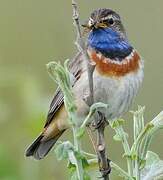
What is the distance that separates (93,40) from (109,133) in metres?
1.49

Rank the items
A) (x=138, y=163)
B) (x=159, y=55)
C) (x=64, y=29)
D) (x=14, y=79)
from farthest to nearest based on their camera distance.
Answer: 1. (x=159, y=55)
2. (x=64, y=29)
3. (x=14, y=79)
4. (x=138, y=163)

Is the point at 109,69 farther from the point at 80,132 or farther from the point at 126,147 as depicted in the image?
the point at 80,132

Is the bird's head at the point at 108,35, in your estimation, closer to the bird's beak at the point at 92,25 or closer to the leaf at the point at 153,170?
the bird's beak at the point at 92,25

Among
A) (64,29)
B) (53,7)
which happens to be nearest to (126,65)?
→ (64,29)

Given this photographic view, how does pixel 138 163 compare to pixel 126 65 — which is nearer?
pixel 138 163

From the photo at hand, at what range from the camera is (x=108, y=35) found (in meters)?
4.83

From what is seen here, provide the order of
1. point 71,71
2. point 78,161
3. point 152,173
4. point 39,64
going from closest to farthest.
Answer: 1. point 78,161
2. point 152,173
3. point 71,71
4. point 39,64

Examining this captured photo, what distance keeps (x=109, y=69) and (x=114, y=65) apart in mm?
68

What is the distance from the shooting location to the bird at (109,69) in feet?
Answer: 15.1

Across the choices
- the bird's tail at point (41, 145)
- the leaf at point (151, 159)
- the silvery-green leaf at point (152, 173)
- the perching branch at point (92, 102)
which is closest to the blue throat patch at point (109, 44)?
the bird's tail at point (41, 145)

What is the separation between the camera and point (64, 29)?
13.6 feet

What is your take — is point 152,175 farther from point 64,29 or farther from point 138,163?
point 64,29

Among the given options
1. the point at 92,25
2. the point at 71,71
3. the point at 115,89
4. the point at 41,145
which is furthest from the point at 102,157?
the point at 41,145

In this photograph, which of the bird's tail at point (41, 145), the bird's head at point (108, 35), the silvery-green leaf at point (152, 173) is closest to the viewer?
the silvery-green leaf at point (152, 173)
